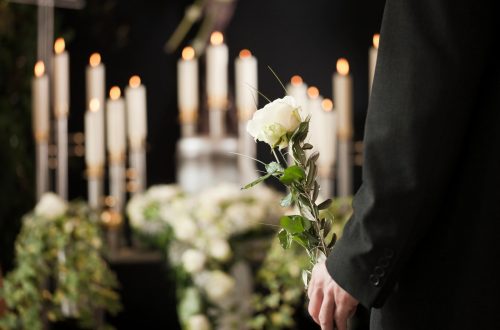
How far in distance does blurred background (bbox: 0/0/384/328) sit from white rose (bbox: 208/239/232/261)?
Answer: 3.78 feet

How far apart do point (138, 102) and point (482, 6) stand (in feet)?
6.16

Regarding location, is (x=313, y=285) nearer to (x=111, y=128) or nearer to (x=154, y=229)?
(x=154, y=229)

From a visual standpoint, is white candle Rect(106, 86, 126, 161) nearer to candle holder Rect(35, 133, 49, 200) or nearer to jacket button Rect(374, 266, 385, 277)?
candle holder Rect(35, 133, 49, 200)

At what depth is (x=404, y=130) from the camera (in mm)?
905

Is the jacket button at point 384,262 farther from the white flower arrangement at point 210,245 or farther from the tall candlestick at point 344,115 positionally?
the tall candlestick at point 344,115

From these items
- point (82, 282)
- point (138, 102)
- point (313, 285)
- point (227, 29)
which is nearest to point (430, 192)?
point (313, 285)

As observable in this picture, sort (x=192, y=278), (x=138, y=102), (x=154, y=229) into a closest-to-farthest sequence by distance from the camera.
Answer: (x=192, y=278)
(x=154, y=229)
(x=138, y=102)

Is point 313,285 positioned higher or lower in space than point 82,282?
higher

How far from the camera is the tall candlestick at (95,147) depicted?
A: 99.7 inches

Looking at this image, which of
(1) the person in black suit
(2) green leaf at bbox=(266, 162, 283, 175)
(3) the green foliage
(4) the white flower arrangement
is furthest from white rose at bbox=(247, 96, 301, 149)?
(3) the green foliage

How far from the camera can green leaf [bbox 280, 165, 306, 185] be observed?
1033mm

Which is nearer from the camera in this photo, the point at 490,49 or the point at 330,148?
the point at 490,49

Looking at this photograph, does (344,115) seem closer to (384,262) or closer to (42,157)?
(42,157)

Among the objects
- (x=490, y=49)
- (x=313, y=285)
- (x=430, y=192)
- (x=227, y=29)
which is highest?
(x=227, y=29)
